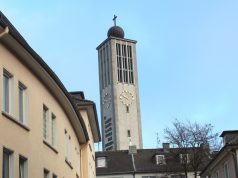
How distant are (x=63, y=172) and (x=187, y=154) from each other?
33.8 metres

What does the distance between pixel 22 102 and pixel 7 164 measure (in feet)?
9.14

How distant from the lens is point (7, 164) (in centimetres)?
1811

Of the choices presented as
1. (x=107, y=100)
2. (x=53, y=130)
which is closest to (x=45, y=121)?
(x=53, y=130)

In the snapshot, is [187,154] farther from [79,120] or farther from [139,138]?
[139,138]

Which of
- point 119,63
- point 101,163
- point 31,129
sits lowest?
point 31,129

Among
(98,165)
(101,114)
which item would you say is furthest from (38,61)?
(101,114)

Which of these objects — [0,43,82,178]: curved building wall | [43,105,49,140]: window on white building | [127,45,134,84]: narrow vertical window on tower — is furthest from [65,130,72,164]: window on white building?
[127,45,134,84]: narrow vertical window on tower

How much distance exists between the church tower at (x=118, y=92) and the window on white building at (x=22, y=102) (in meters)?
117

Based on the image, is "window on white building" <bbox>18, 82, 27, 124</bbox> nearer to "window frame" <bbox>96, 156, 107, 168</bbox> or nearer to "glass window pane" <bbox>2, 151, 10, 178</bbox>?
"glass window pane" <bbox>2, 151, 10, 178</bbox>

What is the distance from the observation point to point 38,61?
67.7ft

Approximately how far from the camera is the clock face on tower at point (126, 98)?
148000 millimetres

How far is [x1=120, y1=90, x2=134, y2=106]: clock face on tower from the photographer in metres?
148

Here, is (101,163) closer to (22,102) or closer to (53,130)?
(53,130)

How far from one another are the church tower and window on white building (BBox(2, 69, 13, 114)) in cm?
11819
